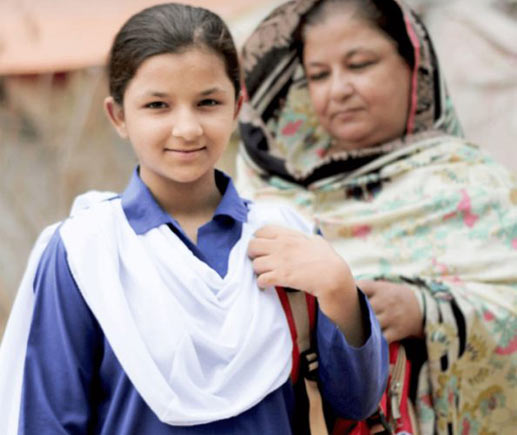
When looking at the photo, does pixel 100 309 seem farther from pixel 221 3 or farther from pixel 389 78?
pixel 221 3

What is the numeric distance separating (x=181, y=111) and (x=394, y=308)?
96 cm

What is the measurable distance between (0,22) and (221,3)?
1082 mm

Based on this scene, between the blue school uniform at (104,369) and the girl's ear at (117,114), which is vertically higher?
the girl's ear at (117,114)

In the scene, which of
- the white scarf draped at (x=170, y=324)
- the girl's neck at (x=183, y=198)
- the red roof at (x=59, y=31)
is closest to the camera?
the white scarf draped at (x=170, y=324)

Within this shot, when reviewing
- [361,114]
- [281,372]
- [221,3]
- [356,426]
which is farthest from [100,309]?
[221,3]

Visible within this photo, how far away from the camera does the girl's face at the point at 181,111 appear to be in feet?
5.72

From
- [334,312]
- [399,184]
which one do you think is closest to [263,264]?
[334,312]

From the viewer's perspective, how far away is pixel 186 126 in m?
1.72

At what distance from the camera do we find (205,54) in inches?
69.7

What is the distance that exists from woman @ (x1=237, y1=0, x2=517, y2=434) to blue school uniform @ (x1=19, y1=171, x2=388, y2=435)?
62 centimetres

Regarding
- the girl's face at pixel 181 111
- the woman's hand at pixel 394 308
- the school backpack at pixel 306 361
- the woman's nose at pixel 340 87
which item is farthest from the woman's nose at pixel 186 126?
the woman's nose at pixel 340 87

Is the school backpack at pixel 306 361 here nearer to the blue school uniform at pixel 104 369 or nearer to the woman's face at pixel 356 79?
the blue school uniform at pixel 104 369

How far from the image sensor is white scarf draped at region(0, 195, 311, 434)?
165cm

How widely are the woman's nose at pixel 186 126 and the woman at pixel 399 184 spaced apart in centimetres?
89
